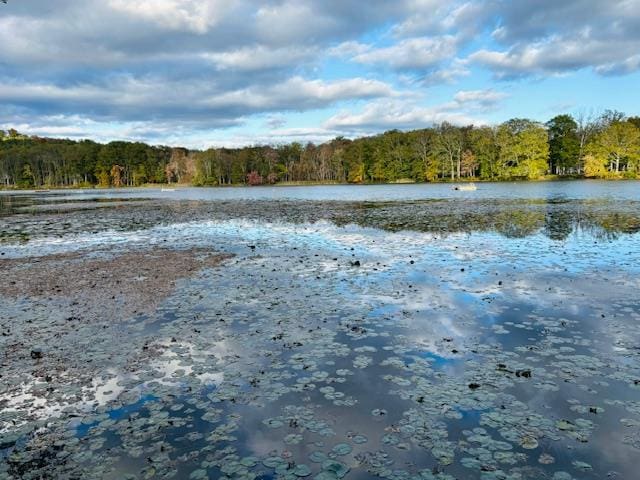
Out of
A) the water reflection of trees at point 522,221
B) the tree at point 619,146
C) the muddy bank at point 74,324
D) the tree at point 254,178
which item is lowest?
the muddy bank at point 74,324

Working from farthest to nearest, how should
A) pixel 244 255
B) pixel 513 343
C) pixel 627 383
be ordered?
pixel 244 255 → pixel 513 343 → pixel 627 383

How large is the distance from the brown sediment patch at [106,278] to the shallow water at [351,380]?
2.55ft

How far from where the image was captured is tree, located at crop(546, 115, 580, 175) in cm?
11019

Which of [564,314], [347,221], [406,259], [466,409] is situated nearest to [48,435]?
[466,409]

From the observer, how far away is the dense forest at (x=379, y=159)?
337 feet

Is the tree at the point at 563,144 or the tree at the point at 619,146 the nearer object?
the tree at the point at 619,146

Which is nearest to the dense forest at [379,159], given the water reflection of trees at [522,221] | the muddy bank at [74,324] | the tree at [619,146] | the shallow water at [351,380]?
the tree at [619,146]

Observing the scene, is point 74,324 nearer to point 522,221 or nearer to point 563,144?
point 522,221

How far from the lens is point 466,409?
231 inches

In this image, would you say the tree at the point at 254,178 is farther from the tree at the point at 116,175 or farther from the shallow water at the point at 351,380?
the shallow water at the point at 351,380

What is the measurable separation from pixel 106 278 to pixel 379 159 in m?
122

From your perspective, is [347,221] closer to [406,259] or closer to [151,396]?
[406,259]

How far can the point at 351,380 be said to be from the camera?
6.82 metres

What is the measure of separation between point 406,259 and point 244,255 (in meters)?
6.68
